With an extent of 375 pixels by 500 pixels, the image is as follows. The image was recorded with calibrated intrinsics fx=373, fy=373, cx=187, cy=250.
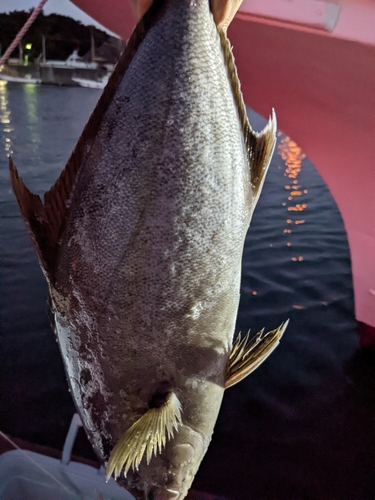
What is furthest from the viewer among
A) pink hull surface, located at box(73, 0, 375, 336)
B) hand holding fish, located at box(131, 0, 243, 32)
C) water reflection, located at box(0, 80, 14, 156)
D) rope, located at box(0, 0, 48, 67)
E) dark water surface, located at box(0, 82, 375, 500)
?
water reflection, located at box(0, 80, 14, 156)

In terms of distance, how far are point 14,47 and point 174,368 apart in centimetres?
99

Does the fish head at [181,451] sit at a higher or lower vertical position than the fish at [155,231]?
lower

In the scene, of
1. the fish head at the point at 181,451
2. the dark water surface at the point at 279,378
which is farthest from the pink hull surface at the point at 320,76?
the fish head at the point at 181,451

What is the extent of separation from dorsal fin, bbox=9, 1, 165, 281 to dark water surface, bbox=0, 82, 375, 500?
0.11m

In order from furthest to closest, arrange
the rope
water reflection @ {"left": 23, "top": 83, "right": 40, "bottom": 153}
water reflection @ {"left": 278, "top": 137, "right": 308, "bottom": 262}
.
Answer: water reflection @ {"left": 23, "top": 83, "right": 40, "bottom": 153} → water reflection @ {"left": 278, "top": 137, "right": 308, "bottom": 262} → the rope

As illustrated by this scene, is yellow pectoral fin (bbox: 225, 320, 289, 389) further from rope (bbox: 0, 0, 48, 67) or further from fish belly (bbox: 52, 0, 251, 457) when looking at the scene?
rope (bbox: 0, 0, 48, 67)

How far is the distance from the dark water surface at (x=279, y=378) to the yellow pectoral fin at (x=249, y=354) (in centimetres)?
81

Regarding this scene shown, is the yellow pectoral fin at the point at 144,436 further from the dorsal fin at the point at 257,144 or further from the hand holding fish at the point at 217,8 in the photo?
the hand holding fish at the point at 217,8

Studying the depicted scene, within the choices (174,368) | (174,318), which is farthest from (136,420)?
(174,318)

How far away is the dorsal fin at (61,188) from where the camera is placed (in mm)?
865

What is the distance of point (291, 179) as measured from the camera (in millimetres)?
9086

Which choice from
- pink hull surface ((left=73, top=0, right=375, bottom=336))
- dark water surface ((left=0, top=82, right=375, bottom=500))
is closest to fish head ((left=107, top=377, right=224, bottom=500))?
dark water surface ((left=0, top=82, right=375, bottom=500))

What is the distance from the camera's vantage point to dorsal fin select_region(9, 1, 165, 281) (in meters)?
0.86

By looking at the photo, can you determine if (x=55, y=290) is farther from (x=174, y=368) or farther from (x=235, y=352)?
(x=235, y=352)
